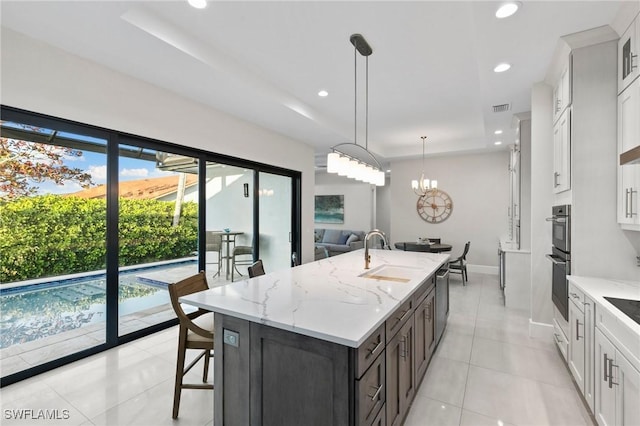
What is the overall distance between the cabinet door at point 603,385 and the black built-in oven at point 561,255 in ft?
2.54

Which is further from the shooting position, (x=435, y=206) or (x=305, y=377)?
(x=435, y=206)

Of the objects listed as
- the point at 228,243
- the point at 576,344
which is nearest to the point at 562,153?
the point at 576,344

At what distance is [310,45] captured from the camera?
2.72 meters

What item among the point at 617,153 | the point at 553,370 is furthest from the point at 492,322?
the point at 617,153

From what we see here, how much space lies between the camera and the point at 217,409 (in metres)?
1.65

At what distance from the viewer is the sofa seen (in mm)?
8344

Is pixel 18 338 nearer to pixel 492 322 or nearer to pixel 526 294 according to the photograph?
pixel 492 322

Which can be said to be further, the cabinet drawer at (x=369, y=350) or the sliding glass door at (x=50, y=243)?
the sliding glass door at (x=50, y=243)

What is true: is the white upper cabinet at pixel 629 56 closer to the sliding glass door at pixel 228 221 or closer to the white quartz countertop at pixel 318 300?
the white quartz countertop at pixel 318 300

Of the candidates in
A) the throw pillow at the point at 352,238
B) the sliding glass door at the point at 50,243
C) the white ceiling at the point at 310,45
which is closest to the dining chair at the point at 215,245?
the sliding glass door at the point at 50,243

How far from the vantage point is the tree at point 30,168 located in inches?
95.5

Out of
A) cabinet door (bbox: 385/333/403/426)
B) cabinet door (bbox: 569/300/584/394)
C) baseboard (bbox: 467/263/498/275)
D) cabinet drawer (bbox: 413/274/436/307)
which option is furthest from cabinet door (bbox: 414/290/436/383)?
baseboard (bbox: 467/263/498/275)

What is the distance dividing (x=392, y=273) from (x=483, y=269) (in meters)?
5.33

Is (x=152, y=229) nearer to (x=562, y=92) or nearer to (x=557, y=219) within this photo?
(x=557, y=219)
